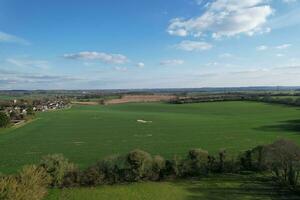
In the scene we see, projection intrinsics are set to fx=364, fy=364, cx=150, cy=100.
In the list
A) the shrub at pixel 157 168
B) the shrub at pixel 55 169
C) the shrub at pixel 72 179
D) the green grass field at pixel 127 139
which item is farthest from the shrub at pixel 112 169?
the green grass field at pixel 127 139

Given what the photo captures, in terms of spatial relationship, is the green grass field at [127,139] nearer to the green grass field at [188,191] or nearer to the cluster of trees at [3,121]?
the cluster of trees at [3,121]

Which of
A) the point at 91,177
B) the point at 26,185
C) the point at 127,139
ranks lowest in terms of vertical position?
the point at 127,139

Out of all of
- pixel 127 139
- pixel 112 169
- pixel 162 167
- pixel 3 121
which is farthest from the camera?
pixel 3 121

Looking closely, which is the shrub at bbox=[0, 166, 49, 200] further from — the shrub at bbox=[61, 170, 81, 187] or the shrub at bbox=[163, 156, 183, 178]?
the shrub at bbox=[163, 156, 183, 178]

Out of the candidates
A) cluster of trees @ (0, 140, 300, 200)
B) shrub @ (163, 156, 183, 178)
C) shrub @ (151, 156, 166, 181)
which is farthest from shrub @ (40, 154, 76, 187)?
shrub @ (163, 156, 183, 178)

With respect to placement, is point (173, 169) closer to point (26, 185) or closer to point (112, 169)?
point (112, 169)

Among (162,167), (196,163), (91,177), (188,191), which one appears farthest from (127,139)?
(188,191)

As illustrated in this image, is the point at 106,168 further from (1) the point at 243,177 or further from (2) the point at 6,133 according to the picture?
(2) the point at 6,133

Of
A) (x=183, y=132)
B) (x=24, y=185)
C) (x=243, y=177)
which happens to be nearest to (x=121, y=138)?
(x=183, y=132)
